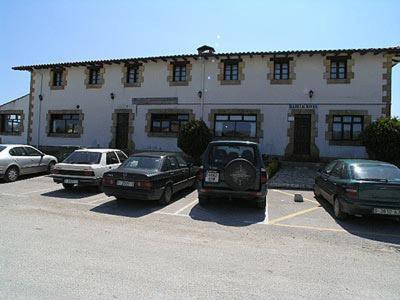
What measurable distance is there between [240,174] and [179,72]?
12802 mm

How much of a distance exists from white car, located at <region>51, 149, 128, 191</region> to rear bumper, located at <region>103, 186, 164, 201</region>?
1.73m

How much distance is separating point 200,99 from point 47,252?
48.6ft

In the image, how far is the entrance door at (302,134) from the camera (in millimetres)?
17266

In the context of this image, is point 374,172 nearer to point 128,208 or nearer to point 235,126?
point 128,208

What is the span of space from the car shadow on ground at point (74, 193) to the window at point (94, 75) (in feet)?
38.8

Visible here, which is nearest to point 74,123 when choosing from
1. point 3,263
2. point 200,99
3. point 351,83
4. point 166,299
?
point 200,99

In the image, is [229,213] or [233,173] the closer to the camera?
[233,173]

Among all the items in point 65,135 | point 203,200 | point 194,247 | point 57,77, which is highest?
point 57,77

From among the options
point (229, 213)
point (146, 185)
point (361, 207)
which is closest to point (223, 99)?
point (229, 213)

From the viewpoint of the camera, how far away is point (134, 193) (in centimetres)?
812

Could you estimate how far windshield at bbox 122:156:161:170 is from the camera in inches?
349

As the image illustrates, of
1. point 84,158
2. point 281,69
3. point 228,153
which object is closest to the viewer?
point 228,153

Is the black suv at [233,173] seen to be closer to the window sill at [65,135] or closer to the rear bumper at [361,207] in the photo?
the rear bumper at [361,207]

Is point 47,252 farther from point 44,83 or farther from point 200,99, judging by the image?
point 44,83
